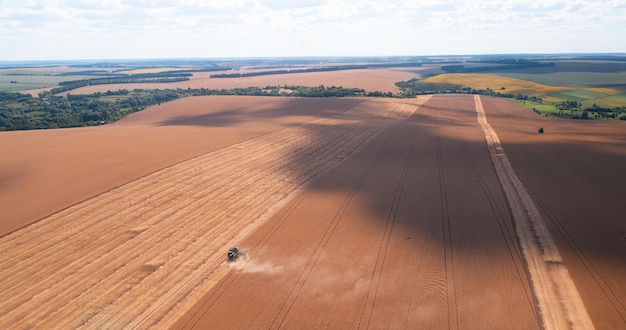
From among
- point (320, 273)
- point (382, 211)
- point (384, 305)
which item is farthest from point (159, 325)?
point (382, 211)

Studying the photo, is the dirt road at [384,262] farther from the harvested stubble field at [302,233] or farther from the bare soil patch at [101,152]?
the bare soil patch at [101,152]

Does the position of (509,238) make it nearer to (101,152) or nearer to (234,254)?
(234,254)

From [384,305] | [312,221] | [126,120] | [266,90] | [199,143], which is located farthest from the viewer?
[266,90]

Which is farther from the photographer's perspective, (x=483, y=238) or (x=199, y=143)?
(x=199, y=143)

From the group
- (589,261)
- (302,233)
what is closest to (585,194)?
(589,261)

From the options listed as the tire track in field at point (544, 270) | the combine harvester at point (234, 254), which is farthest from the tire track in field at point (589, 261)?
the combine harvester at point (234, 254)

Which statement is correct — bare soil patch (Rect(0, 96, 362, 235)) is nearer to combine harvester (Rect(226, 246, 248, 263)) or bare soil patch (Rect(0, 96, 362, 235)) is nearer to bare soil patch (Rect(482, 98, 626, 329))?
combine harvester (Rect(226, 246, 248, 263))

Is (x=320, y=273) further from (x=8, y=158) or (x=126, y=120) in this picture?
(x=126, y=120)
